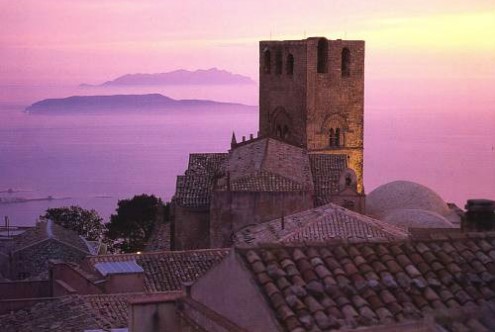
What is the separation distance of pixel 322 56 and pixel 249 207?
1596 cm

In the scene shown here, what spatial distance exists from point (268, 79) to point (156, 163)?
3254 inches

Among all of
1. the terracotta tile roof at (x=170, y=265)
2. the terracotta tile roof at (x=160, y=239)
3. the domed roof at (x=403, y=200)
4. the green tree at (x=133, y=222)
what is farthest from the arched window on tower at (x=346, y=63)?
the terracotta tile roof at (x=170, y=265)

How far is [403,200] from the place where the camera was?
100ft

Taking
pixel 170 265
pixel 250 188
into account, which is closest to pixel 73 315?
pixel 170 265

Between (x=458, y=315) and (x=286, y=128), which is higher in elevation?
(x=286, y=128)

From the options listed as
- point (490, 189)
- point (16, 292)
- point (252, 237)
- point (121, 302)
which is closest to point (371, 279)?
point (121, 302)

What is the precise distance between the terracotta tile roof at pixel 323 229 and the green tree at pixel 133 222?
2417 centimetres

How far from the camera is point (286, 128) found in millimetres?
37219

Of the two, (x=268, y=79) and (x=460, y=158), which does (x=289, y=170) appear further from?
(x=460, y=158)

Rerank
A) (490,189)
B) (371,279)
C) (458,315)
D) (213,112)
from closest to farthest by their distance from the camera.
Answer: (458,315) < (371,279) < (490,189) < (213,112)

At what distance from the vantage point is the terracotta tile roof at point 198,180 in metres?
24.4

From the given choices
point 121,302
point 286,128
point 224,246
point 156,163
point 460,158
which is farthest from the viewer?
point 156,163

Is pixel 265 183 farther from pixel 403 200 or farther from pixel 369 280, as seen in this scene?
pixel 369 280

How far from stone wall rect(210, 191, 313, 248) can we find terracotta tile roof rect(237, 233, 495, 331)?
14.0m
